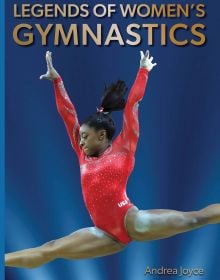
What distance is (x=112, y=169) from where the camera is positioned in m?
1.57

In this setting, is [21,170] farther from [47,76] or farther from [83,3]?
[83,3]

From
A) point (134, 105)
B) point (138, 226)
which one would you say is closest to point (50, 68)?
point (134, 105)

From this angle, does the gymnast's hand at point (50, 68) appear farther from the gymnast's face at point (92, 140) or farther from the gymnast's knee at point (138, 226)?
the gymnast's knee at point (138, 226)

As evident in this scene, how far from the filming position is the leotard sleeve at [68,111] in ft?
5.22

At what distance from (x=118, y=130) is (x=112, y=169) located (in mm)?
94

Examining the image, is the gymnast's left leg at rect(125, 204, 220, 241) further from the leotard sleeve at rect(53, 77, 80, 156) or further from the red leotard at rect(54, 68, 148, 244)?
the leotard sleeve at rect(53, 77, 80, 156)

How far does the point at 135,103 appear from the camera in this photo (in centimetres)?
157

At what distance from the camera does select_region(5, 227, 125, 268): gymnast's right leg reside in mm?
1585

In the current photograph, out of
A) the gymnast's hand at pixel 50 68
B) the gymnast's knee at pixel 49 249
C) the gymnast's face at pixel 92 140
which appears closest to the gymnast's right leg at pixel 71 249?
the gymnast's knee at pixel 49 249

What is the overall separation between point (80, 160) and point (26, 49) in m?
0.29

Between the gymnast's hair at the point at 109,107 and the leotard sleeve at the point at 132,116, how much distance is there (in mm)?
18

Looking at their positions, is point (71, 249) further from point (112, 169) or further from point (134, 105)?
point (134, 105)

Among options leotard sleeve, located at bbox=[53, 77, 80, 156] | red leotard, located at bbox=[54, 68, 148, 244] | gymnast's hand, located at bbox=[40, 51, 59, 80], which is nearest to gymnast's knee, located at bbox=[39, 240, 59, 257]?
red leotard, located at bbox=[54, 68, 148, 244]

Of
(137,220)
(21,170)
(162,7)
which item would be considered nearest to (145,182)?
(137,220)
